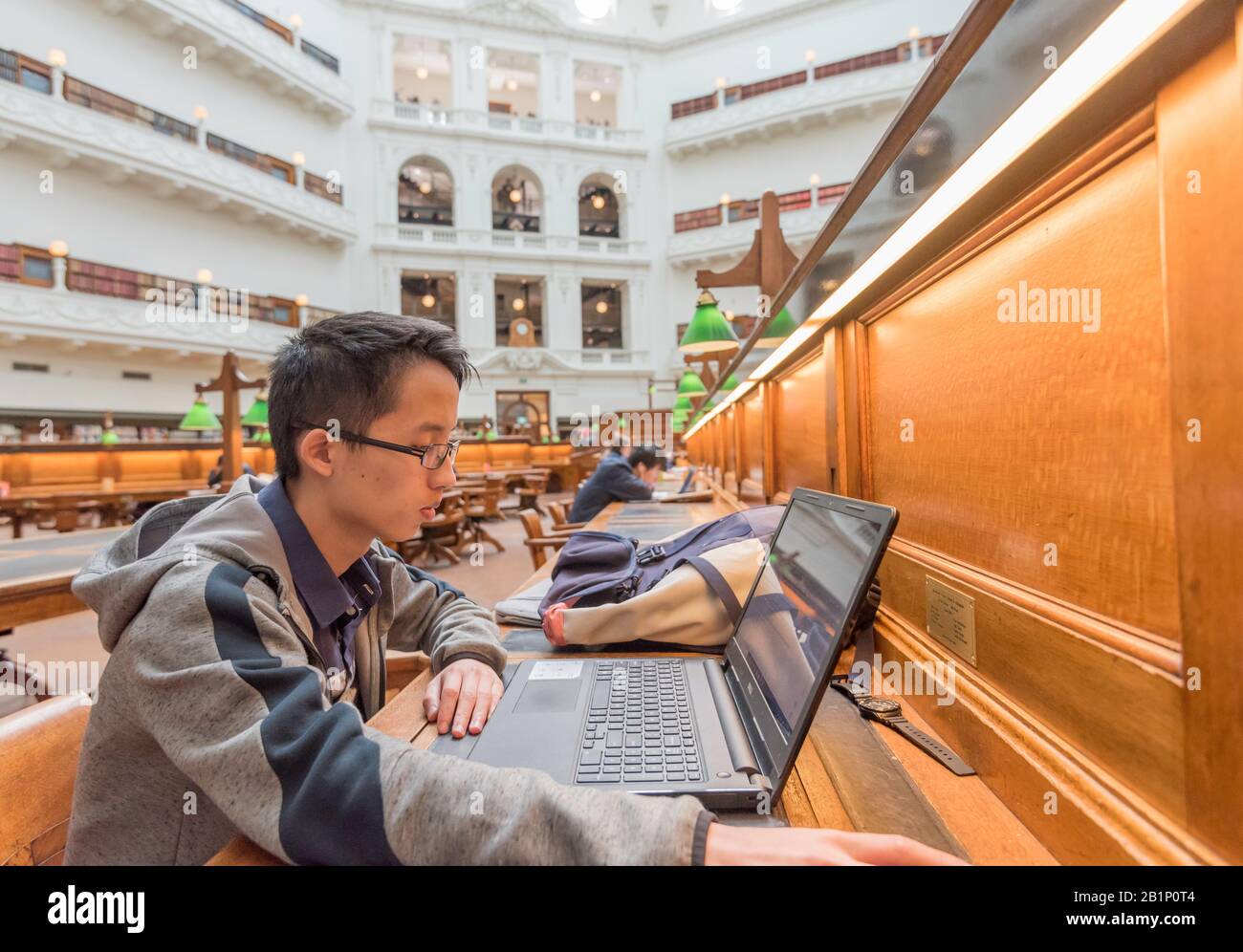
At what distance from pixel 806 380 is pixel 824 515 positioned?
126 cm

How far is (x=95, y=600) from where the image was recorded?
70cm

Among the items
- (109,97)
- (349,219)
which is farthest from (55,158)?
(349,219)

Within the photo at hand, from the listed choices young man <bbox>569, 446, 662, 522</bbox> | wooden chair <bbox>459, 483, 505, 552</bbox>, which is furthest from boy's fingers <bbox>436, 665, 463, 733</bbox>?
wooden chair <bbox>459, 483, 505, 552</bbox>

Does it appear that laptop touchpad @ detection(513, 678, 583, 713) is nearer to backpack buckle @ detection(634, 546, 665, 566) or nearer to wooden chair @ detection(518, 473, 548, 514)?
backpack buckle @ detection(634, 546, 665, 566)

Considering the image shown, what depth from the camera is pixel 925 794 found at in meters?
0.74

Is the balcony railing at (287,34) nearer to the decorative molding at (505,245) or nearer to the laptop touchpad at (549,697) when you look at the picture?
the decorative molding at (505,245)

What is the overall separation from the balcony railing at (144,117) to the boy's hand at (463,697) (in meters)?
16.9

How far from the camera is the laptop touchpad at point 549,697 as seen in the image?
975 millimetres

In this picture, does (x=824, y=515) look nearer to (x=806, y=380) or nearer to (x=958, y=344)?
(x=958, y=344)

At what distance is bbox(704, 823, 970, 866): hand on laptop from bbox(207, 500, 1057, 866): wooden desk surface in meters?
0.16

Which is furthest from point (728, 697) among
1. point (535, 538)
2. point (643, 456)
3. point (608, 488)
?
point (643, 456)

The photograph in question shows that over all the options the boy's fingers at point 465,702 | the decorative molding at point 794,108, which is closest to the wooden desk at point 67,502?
the boy's fingers at point 465,702

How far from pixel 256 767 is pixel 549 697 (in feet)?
1.66

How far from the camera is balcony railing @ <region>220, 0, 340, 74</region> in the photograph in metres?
15.2
